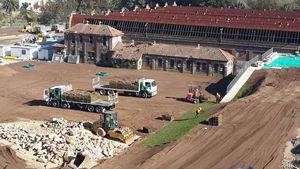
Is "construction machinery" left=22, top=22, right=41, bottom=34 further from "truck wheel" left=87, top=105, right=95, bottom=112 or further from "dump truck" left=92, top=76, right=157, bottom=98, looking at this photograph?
"truck wheel" left=87, top=105, right=95, bottom=112

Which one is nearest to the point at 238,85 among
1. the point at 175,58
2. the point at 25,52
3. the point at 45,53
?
the point at 175,58

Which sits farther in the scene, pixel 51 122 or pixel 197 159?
pixel 51 122

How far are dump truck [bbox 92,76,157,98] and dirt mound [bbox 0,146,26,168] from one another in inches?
913

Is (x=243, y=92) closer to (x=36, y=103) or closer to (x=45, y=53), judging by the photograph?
(x=36, y=103)

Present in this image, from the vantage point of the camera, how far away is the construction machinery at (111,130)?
46062mm

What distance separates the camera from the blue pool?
238ft

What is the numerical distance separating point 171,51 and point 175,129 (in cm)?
3244

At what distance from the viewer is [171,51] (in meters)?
80.4

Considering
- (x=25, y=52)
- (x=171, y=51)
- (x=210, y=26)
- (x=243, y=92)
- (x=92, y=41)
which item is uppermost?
(x=210, y=26)

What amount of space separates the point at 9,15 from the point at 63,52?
66.2 metres

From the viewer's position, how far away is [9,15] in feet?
487

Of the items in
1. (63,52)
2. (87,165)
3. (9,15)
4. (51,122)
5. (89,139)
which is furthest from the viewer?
(9,15)

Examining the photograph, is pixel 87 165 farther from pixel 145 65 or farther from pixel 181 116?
pixel 145 65

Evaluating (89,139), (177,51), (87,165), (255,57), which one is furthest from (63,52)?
(87,165)
